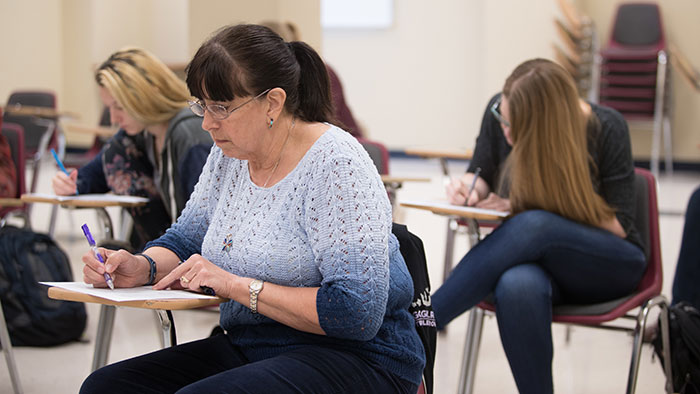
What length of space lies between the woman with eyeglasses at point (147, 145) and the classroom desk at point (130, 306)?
0.43 m

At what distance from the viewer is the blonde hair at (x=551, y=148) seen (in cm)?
226

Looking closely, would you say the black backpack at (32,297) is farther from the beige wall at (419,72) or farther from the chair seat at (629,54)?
the beige wall at (419,72)

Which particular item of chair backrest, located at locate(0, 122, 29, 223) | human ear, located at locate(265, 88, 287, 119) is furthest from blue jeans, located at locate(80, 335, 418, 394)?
chair backrest, located at locate(0, 122, 29, 223)

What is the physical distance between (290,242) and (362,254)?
0.15 metres

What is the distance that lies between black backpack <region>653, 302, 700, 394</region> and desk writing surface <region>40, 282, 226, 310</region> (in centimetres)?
139

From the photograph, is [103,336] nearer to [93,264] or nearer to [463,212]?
[93,264]

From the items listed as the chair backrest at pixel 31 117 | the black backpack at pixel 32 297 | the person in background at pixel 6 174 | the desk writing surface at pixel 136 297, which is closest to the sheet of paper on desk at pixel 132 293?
the desk writing surface at pixel 136 297

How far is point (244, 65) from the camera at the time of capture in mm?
1406

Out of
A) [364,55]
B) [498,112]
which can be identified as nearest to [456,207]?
[498,112]

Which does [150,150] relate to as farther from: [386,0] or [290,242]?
[386,0]

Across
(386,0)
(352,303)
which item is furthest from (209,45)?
(386,0)

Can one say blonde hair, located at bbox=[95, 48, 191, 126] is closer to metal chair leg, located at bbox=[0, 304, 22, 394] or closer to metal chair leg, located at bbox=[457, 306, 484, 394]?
metal chair leg, located at bbox=[0, 304, 22, 394]

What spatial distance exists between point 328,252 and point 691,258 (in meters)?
1.43

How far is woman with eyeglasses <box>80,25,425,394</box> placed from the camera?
131cm
